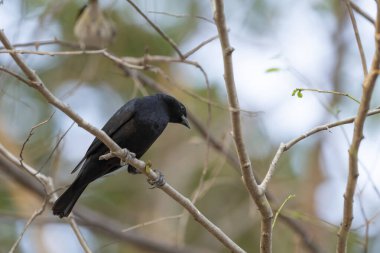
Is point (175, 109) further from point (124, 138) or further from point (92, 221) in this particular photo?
point (92, 221)

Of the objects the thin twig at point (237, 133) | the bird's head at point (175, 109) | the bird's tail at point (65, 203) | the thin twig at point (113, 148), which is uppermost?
the bird's head at point (175, 109)

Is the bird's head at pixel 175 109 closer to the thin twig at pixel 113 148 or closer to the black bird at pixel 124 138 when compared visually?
the black bird at pixel 124 138

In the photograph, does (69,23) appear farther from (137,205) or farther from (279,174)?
(279,174)

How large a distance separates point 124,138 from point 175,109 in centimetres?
69

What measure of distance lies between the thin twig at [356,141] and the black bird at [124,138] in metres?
1.89

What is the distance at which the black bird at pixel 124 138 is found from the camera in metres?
4.11

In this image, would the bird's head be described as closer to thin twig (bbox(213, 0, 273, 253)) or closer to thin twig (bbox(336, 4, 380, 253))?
thin twig (bbox(213, 0, 273, 253))

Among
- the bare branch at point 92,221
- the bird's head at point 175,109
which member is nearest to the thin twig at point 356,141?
the bird's head at point 175,109

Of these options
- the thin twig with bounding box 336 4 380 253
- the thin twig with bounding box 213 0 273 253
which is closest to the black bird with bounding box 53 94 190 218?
the thin twig with bounding box 213 0 273 253

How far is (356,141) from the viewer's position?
2.38 meters

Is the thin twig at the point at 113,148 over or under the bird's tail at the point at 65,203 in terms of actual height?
over

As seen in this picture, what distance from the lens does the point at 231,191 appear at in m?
9.20

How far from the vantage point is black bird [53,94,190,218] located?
4.11 metres

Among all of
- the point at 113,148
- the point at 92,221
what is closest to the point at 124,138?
the point at 113,148
